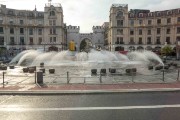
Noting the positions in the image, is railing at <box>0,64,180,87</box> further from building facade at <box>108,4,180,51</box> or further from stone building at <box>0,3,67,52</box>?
building facade at <box>108,4,180,51</box>

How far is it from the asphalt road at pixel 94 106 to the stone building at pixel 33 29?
7538cm

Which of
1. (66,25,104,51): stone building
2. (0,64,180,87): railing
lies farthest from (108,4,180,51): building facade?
(0,64,180,87): railing

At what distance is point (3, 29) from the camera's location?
8338 centimetres

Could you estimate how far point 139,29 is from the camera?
9125 centimetres

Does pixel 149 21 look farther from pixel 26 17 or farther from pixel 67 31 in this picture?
pixel 26 17

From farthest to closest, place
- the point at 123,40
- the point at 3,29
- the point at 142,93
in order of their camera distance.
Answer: the point at 123,40 < the point at 3,29 < the point at 142,93

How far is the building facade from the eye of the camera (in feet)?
291

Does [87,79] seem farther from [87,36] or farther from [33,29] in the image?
[87,36]

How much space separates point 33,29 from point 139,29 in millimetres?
44971

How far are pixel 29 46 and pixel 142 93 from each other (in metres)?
A: 79.2

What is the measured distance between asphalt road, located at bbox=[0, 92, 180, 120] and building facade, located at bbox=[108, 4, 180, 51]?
78287 mm

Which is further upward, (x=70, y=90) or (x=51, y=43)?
(x=51, y=43)

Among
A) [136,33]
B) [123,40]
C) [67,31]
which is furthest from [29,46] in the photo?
[136,33]

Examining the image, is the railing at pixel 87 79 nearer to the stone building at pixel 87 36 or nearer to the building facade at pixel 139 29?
the building facade at pixel 139 29
